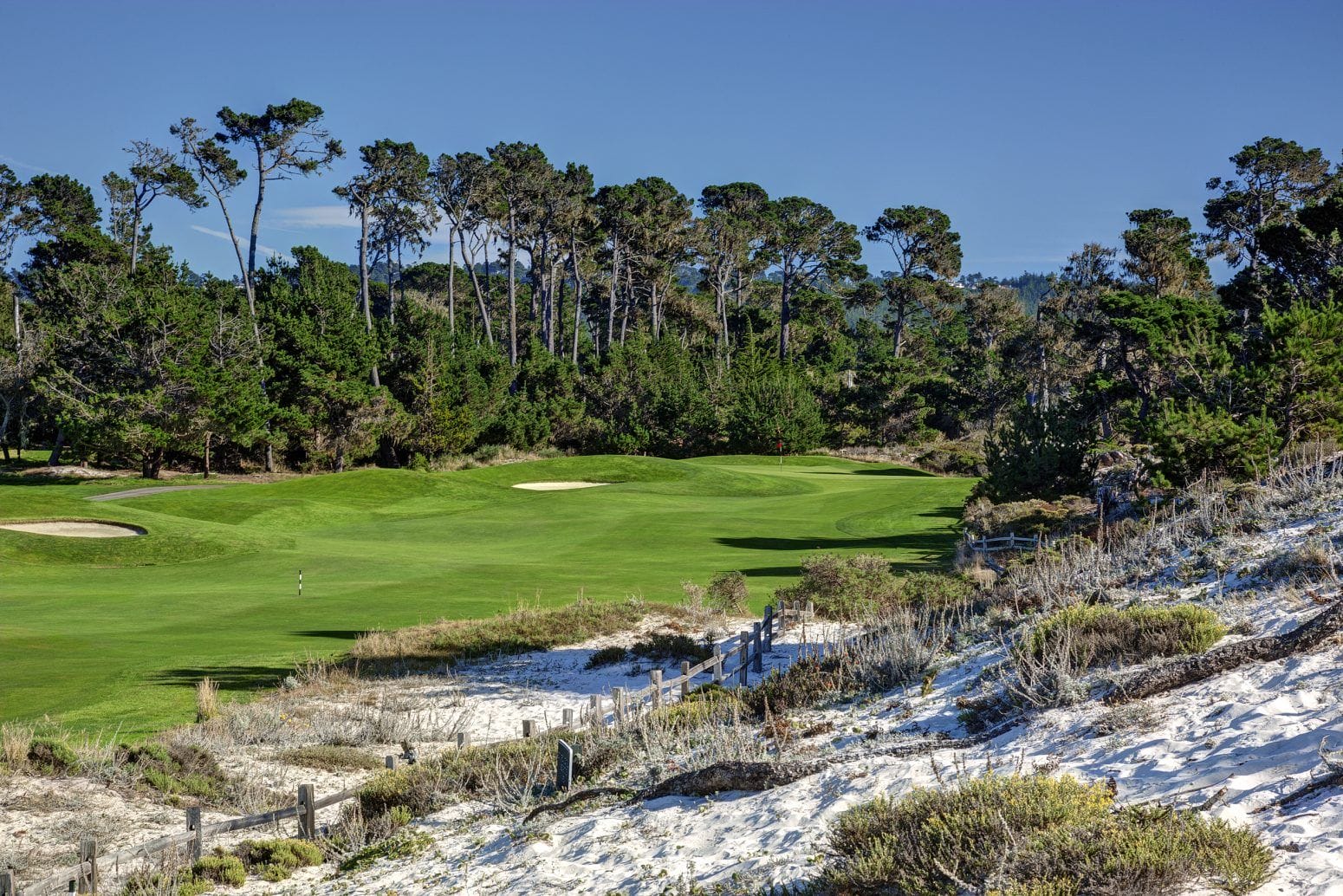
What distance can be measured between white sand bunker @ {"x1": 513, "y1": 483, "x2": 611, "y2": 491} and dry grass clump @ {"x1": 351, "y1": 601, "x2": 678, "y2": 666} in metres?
26.7

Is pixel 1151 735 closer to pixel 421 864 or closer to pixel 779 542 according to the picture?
pixel 421 864

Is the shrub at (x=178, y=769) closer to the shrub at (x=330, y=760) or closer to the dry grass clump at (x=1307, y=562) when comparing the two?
the shrub at (x=330, y=760)

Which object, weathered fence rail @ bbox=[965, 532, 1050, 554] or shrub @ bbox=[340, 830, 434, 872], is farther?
weathered fence rail @ bbox=[965, 532, 1050, 554]

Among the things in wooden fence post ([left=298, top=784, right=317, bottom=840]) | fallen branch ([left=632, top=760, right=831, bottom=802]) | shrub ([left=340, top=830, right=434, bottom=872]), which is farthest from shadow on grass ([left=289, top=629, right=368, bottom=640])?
fallen branch ([left=632, top=760, right=831, bottom=802])

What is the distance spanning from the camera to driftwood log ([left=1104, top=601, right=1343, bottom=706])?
8.55m

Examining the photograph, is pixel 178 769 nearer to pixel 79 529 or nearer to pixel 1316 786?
pixel 1316 786

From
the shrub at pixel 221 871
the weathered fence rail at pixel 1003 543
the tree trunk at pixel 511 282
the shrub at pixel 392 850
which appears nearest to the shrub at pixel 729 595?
the weathered fence rail at pixel 1003 543

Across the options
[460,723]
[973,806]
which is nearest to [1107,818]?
[973,806]

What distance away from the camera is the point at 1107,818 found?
5922 mm

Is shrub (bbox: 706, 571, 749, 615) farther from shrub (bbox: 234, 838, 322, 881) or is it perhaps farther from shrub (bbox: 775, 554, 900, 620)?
shrub (bbox: 234, 838, 322, 881)

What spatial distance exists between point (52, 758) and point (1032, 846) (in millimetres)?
11088

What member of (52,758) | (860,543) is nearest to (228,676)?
(52,758)

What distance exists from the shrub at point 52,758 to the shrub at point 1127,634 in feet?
34.4

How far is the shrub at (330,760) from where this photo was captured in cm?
1383
